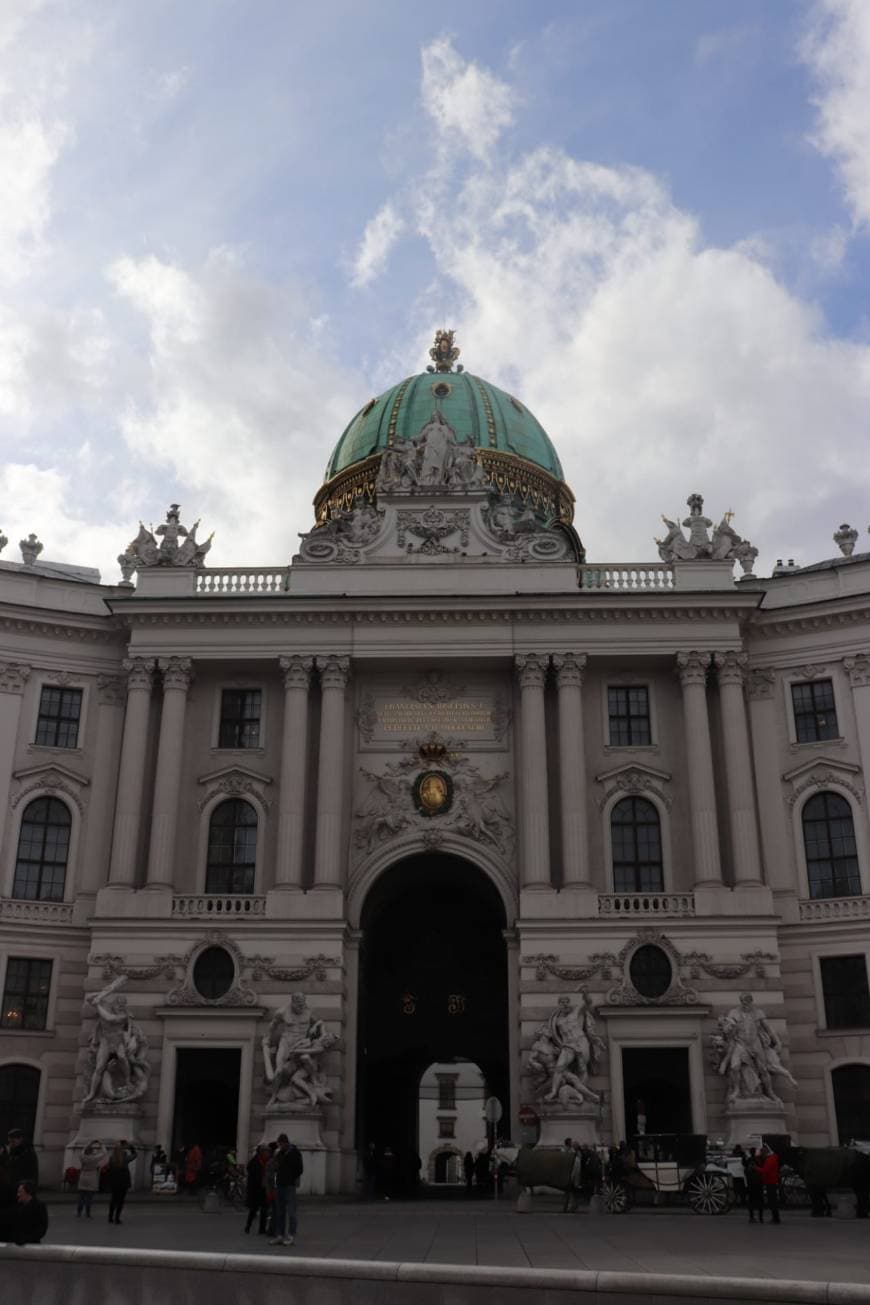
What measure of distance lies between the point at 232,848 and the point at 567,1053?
12.5 meters

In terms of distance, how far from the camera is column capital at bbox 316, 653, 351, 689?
4119 centimetres

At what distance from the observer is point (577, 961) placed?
3728 cm

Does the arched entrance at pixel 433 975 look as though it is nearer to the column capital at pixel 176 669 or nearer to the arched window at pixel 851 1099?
the column capital at pixel 176 669

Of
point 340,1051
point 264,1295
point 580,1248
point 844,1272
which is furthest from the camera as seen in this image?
point 340,1051

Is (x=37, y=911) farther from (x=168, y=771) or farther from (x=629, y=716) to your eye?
(x=629, y=716)

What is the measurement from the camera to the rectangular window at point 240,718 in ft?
138

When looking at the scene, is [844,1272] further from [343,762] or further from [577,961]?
[343,762]

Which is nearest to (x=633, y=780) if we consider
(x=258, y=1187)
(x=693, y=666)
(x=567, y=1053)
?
(x=693, y=666)

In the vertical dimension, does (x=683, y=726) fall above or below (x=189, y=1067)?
above

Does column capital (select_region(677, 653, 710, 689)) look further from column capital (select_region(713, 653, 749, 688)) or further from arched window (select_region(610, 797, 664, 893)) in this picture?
arched window (select_region(610, 797, 664, 893))

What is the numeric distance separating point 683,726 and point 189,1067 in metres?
18.4

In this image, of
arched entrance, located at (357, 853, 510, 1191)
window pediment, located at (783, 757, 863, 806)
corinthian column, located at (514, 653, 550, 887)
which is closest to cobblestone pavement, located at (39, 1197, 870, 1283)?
corinthian column, located at (514, 653, 550, 887)

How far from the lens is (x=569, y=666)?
1612 inches

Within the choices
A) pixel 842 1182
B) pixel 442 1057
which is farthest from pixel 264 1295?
pixel 442 1057
